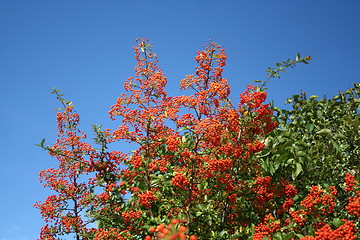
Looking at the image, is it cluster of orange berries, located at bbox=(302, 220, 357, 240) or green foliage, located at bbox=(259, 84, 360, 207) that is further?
green foliage, located at bbox=(259, 84, 360, 207)

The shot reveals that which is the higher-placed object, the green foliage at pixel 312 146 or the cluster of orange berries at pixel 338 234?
the green foliage at pixel 312 146

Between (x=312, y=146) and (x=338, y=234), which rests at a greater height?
A: (x=312, y=146)

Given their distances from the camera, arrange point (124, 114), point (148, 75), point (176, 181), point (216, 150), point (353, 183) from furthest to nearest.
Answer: point (148, 75)
point (124, 114)
point (216, 150)
point (176, 181)
point (353, 183)

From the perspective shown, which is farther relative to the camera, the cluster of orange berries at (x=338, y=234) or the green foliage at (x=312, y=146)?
the green foliage at (x=312, y=146)

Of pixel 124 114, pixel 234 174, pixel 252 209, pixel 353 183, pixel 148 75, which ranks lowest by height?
pixel 353 183

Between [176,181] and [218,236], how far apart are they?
1.17 metres

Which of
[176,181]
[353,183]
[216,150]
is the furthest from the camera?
[216,150]

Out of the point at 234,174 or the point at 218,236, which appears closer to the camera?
the point at 218,236

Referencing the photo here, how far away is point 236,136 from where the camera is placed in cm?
641

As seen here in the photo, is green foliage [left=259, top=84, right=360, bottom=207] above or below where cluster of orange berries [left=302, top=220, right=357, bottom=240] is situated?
above

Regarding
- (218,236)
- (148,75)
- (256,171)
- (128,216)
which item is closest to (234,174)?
(256,171)

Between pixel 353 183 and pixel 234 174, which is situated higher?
pixel 234 174

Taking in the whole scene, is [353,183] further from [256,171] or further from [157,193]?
[157,193]

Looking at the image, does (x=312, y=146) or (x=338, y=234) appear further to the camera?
(x=312, y=146)
